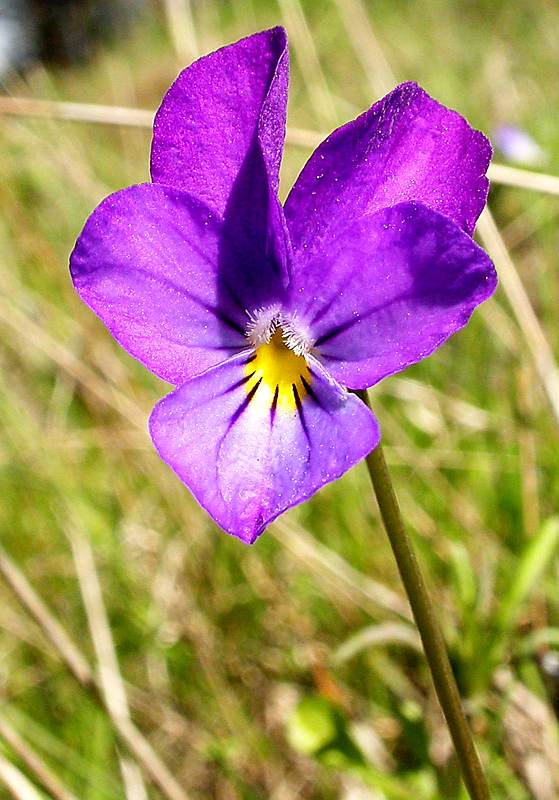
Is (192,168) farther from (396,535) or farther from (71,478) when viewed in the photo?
(71,478)

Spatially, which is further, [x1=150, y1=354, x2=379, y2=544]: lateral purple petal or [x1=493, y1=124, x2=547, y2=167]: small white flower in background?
[x1=493, y1=124, x2=547, y2=167]: small white flower in background

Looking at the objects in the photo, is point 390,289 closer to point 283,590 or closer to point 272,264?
point 272,264

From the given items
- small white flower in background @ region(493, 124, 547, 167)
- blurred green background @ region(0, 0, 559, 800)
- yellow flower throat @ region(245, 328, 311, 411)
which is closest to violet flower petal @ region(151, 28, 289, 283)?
yellow flower throat @ region(245, 328, 311, 411)

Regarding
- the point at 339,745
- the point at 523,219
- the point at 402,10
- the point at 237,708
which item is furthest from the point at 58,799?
the point at 402,10

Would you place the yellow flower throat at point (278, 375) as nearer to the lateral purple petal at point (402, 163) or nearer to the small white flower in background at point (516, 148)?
the lateral purple petal at point (402, 163)

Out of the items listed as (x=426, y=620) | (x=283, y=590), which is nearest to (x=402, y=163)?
(x=426, y=620)

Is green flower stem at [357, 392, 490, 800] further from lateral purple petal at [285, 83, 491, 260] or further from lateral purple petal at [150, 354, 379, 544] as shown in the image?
lateral purple petal at [285, 83, 491, 260]
